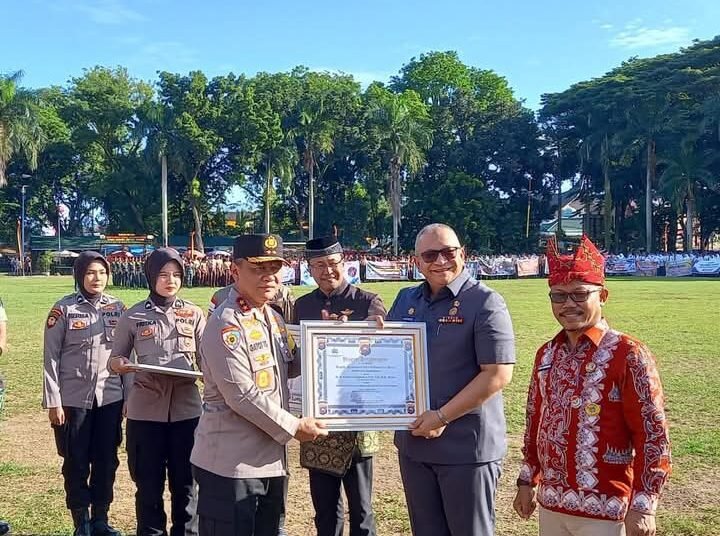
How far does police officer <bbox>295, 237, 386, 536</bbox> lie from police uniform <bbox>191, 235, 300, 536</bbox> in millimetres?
770

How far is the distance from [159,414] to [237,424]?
62.6 inches

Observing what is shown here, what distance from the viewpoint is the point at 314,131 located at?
188 feet

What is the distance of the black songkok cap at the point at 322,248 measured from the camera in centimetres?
466

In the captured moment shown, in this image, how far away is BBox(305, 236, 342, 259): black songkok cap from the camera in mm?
4656

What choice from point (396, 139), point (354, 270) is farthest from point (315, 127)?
point (354, 270)

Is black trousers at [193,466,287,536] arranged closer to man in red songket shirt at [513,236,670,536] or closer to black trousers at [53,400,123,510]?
man in red songket shirt at [513,236,670,536]

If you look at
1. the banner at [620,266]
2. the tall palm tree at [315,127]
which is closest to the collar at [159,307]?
the banner at [620,266]

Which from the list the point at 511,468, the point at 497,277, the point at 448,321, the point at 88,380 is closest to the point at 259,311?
the point at 448,321

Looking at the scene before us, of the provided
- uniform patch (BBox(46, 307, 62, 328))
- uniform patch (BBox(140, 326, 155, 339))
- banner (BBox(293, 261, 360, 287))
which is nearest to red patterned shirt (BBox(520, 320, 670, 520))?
uniform patch (BBox(140, 326, 155, 339))

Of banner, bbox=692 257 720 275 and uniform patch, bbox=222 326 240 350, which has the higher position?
uniform patch, bbox=222 326 240 350

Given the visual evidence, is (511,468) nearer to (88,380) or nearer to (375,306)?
(375,306)

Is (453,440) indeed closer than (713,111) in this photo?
Yes

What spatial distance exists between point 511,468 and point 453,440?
3179 millimetres

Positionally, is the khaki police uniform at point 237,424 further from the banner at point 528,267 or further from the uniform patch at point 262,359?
the banner at point 528,267
